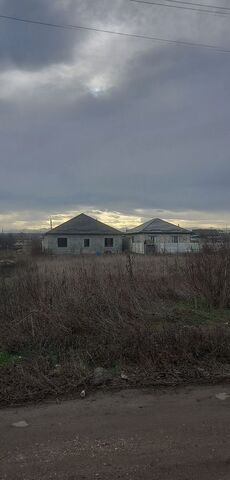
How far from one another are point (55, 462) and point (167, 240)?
6681cm

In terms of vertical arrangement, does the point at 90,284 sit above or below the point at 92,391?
above

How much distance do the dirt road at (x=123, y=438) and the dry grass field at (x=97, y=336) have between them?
485 millimetres

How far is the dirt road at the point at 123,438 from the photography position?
330 cm

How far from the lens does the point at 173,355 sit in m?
5.95

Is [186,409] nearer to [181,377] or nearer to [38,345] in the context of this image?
[181,377]

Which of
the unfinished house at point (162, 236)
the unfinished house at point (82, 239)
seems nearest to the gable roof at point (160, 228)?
the unfinished house at point (162, 236)

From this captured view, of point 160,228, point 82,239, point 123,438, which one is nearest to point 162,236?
point 160,228

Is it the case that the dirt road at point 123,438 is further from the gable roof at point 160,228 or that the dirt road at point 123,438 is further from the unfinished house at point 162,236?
the gable roof at point 160,228

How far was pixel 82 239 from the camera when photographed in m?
66.9

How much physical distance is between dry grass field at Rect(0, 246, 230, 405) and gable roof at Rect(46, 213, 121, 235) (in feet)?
187

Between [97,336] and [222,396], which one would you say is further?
[97,336]

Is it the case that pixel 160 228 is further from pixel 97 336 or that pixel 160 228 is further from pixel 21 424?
pixel 21 424

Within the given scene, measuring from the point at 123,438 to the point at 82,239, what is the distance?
207ft

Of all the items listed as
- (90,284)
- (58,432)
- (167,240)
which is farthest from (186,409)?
(167,240)
